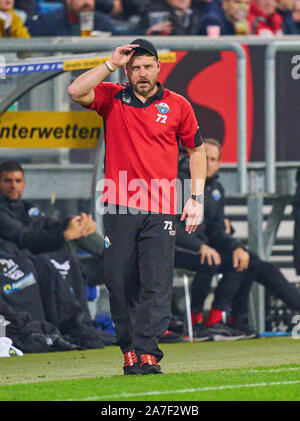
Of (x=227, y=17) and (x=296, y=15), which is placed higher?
(x=296, y=15)

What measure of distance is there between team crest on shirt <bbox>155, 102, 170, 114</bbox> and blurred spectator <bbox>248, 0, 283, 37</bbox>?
24.4 feet

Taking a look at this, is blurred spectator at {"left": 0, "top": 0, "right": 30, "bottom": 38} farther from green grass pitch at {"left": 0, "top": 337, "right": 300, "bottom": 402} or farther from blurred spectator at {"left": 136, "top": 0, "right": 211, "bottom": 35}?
green grass pitch at {"left": 0, "top": 337, "right": 300, "bottom": 402}

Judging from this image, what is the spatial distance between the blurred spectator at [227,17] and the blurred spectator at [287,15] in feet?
3.57

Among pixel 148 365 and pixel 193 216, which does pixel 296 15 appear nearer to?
pixel 193 216

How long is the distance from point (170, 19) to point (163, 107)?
6219 mm

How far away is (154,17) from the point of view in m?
13.1

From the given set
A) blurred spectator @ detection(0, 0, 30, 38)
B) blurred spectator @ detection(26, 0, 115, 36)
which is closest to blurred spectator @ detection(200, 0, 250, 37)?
blurred spectator @ detection(26, 0, 115, 36)

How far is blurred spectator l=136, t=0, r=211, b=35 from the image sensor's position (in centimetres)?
1298

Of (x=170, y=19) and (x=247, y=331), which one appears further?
(x=170, y=19)

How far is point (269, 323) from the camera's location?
11836 millimetres

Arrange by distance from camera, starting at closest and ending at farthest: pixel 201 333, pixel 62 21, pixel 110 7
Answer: pixel 201 333 < pixel 62 21 < pixel 110 7

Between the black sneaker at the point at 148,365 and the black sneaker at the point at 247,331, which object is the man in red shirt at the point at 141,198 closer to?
the black sneaker at the point at 148,365

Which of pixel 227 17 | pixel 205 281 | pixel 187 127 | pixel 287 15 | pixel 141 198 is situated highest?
pixel 287 15

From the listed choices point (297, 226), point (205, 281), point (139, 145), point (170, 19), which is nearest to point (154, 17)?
point (170, 19)
